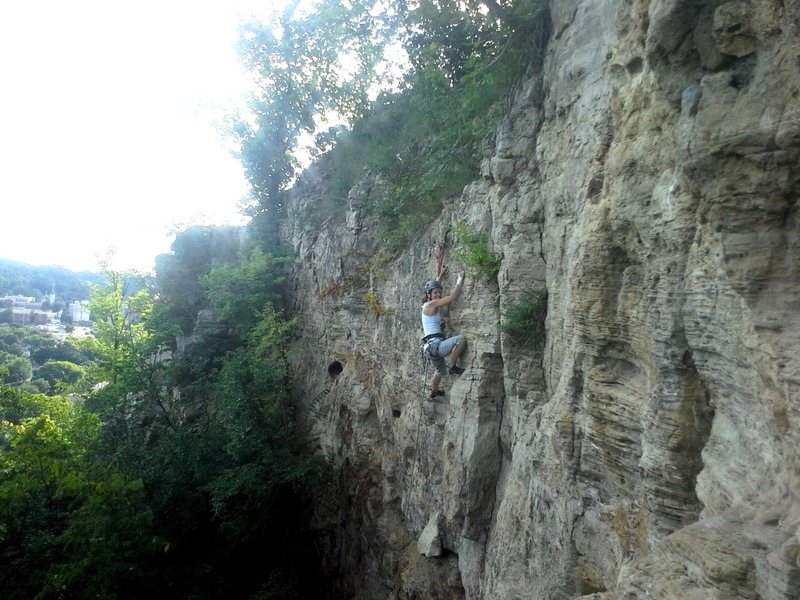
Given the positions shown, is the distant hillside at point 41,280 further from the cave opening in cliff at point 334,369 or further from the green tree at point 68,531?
the cave opening in cliff at point 334,369

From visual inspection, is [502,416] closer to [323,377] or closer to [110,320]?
[323,377]

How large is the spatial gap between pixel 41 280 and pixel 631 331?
104 m

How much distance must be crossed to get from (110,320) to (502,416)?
1305 centimetres

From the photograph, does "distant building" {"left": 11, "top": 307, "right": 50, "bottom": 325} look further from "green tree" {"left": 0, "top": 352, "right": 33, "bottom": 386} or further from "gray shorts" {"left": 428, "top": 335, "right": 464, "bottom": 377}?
"gray shorts" {"left": 428, "top": 335, "right": 464, "bottom": 377}

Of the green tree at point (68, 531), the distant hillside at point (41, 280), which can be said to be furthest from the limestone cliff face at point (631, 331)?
the distant hillside at point (41, 280)

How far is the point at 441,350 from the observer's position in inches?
286

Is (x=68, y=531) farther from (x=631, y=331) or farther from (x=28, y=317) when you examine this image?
(x=28, y=317)

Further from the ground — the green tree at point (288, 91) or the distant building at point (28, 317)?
the green tree at point (288, 91)

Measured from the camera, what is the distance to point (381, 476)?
33.9 ft

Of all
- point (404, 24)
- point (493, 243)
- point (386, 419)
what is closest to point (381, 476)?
point (386, 419)

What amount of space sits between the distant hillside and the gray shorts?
86779 mm

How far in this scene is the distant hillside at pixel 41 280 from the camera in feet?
256

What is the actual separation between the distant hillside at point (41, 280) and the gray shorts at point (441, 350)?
285 ft

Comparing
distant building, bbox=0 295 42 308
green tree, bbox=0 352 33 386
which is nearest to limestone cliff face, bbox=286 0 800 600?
green tree, bbox=0 352 33 386
